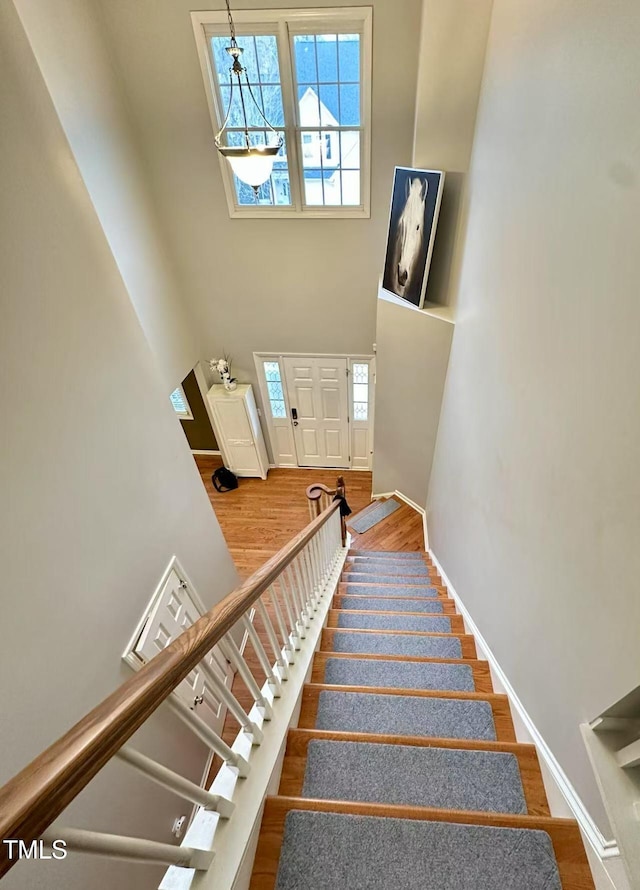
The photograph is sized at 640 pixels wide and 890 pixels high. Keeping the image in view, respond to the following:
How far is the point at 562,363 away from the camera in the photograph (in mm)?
1296

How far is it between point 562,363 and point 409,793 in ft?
5.03

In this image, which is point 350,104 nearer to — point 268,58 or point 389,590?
point 268,58

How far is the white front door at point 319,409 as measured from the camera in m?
5.03

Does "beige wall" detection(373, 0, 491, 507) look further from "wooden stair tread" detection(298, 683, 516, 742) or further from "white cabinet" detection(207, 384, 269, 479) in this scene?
"wooden stair tread" detection(298, 683, 516, 742)

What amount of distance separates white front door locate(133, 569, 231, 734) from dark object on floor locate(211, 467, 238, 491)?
3117mm

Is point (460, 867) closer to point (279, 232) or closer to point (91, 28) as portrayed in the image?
point (279, 232)

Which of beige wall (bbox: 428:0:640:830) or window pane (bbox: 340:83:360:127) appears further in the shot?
window pane (bbox: 340:83:360:127)

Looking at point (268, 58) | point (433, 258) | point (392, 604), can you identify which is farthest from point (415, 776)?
point (268, 58)

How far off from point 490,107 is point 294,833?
332cm

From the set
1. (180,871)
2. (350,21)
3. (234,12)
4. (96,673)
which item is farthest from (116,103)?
(180,871)

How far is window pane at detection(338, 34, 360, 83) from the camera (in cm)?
316

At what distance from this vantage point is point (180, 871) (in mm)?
841

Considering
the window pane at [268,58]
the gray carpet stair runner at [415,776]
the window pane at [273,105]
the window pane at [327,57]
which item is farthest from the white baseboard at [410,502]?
the window pane at [268,58]

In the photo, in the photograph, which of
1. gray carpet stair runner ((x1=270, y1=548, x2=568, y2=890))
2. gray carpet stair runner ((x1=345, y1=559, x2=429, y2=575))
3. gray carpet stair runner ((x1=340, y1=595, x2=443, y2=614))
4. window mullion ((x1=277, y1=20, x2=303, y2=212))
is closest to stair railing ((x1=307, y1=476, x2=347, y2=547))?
gray carpet stair runner ((x1=345, y1=559, x2=429, y2=575))
